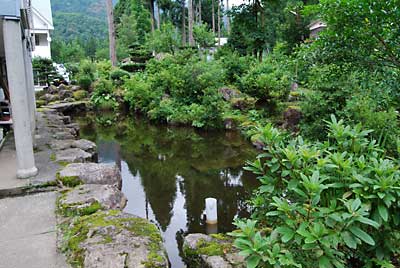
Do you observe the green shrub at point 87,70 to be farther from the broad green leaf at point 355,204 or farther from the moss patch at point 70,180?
the broad green leaf at point 355,204

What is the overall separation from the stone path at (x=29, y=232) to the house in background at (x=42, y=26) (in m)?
20.4

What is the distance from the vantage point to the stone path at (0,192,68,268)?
118 inches

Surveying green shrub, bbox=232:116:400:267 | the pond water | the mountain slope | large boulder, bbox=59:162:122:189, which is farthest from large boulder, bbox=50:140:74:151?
the mountain slope

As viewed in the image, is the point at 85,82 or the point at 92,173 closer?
the point at 92,173

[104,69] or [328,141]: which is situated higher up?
[104,69]

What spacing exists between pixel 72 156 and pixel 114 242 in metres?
3.30

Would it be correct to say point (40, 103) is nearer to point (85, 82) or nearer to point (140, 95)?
point (85, 82)

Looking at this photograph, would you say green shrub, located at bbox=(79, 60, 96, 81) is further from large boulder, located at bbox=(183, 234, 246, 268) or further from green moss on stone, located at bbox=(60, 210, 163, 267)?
large boulder, located at bbox=(183, 234, 246, 268)

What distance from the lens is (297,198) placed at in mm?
2451

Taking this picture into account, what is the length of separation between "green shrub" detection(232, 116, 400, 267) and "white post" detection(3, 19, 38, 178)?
11.7 ft

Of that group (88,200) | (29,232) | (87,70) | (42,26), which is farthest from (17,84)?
(42,26)

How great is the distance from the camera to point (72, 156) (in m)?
5.96

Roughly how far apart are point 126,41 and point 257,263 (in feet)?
93.6

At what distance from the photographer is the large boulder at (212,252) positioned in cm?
296
